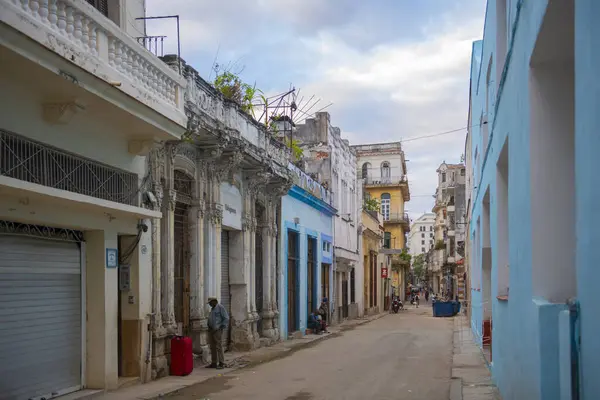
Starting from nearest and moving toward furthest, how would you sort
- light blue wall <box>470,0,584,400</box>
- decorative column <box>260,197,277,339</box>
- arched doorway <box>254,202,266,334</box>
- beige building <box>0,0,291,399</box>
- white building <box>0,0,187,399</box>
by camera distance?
1. light blue wall <box>470,0,584,400</box>
2. white building <box>0,0,187,399</box>
3. beige building <box>0,0,291,399</box>
4. arched doorway <box>254,202,266,334</box>
5. decorative column <box>260,197,277,339</box>

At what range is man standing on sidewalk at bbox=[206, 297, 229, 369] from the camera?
14.5m

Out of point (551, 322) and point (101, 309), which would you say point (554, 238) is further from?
point (101, 309)

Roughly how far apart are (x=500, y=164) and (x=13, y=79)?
688 centimetres

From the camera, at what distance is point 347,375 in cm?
1377

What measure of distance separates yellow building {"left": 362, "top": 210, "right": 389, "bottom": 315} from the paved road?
19.9m

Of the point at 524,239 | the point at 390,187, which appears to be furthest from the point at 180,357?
the point at 390,187

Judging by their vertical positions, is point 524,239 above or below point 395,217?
below

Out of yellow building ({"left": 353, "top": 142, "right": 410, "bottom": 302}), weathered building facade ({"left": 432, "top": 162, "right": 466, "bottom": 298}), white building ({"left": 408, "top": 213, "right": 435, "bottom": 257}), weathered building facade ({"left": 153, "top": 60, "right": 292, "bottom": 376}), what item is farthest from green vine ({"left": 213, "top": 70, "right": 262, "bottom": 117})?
white building ({"left": 408, "top": 213, "right": 435, "bottom": 257})

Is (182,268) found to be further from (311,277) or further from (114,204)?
(311,277)

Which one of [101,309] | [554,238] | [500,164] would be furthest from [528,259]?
[101,309]

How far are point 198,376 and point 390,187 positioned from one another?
54.0 meters

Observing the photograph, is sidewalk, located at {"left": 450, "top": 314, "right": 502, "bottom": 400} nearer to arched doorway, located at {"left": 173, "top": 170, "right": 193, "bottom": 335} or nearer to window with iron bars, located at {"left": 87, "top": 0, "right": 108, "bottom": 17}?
arched doorway, located at {"left": 173, "top": 170, "right": 193, "bottom": 335}

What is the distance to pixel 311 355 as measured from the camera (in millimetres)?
17828

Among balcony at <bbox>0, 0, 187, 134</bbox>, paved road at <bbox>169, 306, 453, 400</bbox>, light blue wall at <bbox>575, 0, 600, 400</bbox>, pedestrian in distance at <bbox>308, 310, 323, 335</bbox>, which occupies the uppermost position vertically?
balcony at <bbox>0, 0, 187, 134</bbox>
